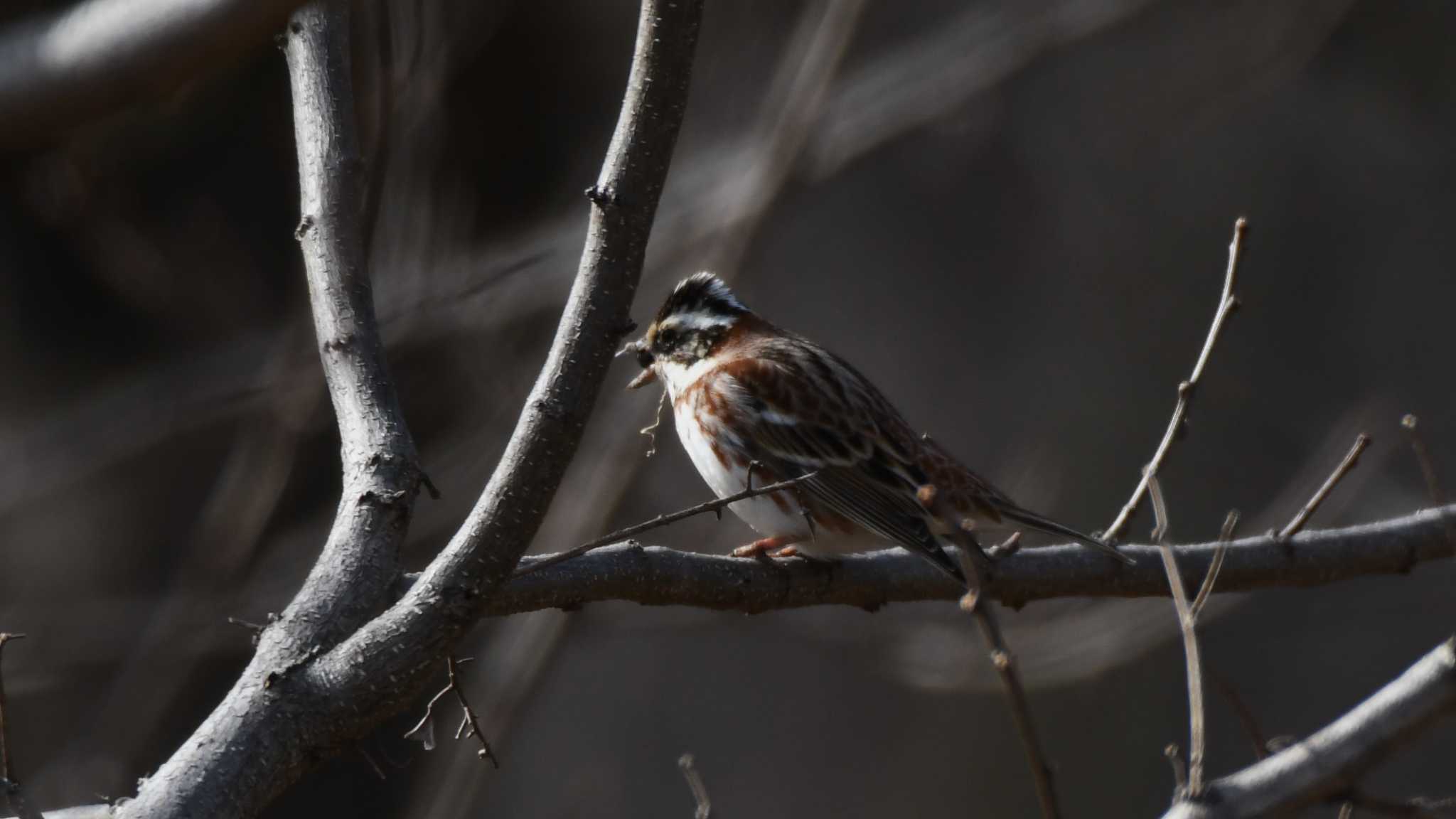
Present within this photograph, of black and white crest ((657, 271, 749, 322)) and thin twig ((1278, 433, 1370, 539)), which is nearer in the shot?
thin twig ((1278, 433, 1370, 539))

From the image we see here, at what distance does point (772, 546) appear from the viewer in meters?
4.45

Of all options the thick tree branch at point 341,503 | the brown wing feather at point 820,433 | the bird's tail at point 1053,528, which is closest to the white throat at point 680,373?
the brown wing feather at point 820,433

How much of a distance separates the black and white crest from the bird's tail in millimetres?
1245

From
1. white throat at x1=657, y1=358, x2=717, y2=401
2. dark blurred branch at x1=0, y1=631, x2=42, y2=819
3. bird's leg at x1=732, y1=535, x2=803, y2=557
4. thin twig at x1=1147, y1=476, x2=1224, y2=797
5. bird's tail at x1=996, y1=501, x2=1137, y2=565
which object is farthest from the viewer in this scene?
white throat at x1=657, y1=358, x2=717, y2=401

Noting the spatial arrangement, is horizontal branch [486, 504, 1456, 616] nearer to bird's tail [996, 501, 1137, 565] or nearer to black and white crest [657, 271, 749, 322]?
bird's tail [996, 501, 1137, 565]

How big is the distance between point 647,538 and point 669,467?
5.18 feet

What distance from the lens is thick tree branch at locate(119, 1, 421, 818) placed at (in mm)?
2285

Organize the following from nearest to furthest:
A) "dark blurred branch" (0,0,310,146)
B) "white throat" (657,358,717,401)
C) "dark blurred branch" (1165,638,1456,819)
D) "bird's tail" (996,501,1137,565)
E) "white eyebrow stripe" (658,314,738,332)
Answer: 1. "dark blurred branch" (0,0,310,146)
2. "dark blurred branch" (1165,638,1456,819)
3. "bird's tail" (996,501,1137,565)
4. "white throat" (657,358,717,401)
5. "white eyebrow stripe" (658,314,738,332)

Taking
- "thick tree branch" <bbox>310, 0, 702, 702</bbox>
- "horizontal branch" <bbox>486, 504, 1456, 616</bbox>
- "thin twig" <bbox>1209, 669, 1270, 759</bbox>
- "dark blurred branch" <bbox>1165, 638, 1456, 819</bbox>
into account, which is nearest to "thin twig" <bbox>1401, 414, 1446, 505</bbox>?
"thin twig" <bbox>1209, 669, 1270, 759</bbox>

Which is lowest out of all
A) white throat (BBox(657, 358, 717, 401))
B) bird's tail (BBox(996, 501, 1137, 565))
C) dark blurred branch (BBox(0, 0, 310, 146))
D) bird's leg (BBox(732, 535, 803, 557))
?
bird's tail (BBox(996, 501, 1137, 565))

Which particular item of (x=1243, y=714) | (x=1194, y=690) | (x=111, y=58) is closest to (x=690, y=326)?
(x=1243, y=714)

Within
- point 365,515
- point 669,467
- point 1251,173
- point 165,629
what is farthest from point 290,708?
point 1251,173

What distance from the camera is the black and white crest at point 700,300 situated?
5262 millimetres

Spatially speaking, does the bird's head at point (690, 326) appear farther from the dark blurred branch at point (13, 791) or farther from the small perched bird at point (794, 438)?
the dark blurred branch at point (13, 791)
